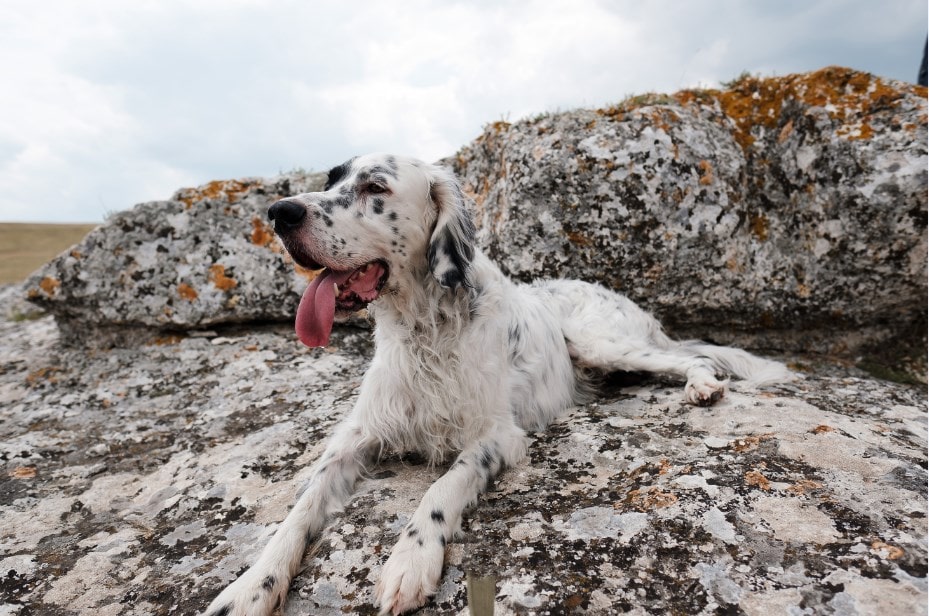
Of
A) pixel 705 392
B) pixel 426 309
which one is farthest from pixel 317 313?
pixel 705 392

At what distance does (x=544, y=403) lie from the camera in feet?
11.2

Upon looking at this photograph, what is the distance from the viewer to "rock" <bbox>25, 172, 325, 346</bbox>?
503 centimetres

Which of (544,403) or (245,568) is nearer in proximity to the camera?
(245,568)

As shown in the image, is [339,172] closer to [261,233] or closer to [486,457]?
[486,457]

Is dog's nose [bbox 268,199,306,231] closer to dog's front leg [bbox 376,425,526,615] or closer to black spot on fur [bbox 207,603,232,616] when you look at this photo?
dog's front leg [bbox 376,425,526,615]

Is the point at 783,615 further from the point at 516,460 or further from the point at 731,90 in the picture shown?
the point at 731,90

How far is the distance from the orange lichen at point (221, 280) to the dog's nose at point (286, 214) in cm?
260

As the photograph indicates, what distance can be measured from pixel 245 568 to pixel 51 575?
0.84 m

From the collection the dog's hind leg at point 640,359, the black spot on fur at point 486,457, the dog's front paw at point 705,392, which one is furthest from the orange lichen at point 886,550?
the dog's hind leg at point 640,359

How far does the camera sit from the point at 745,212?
4.55m

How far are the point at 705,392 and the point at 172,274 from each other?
454 centimetres

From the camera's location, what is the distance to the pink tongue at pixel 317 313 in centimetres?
276

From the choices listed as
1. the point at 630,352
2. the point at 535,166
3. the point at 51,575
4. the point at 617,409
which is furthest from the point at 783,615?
the point at 535,166

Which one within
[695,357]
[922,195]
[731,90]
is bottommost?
[695,357]
